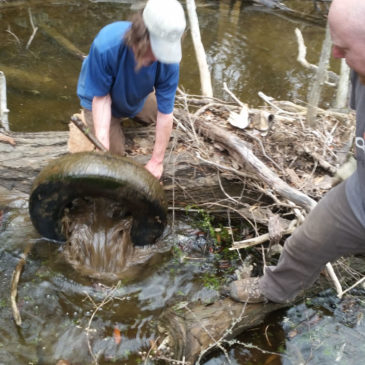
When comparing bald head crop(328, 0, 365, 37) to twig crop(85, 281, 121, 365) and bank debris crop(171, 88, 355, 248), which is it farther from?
twig crop(85, 281, 121, 365)

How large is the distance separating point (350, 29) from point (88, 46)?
777 cm

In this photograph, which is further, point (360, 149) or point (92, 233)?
point (92, 233)

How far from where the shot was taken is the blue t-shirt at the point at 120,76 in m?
3.27

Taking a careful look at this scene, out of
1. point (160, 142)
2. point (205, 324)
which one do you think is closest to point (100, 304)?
point (205, 324)

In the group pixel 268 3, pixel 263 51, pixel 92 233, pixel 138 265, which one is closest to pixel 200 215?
pixel 138 265

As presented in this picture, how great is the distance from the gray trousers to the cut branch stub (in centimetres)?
115

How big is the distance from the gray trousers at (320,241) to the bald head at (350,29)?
2.92 feet

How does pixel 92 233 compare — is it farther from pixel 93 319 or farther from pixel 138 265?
pixel 93 319

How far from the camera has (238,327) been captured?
3367 millimetres

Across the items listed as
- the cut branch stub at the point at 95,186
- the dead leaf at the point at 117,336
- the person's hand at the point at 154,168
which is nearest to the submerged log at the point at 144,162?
the person's hand at the point at 154,168

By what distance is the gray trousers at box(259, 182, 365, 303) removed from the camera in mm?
2648

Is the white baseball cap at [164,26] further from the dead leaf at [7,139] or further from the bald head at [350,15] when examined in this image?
the dead leaf at [7,139]

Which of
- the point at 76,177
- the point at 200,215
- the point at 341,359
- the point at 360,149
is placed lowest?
the point at 341,359

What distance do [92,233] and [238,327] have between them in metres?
1.54
